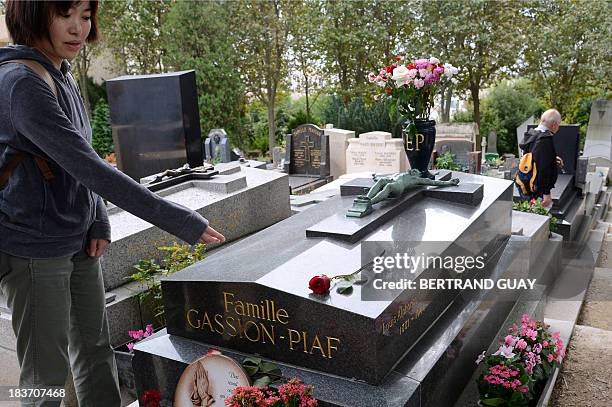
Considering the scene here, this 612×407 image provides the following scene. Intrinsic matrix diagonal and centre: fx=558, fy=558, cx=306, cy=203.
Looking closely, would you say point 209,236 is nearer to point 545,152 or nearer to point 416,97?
point 416,97

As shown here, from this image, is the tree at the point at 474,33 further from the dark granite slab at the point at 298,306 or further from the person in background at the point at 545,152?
the dark granite slab at the point at 298,306

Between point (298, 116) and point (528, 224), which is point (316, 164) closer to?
point (528, 224)

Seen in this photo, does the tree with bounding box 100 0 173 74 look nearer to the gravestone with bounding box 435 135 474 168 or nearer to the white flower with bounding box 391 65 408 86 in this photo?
the gravestone with bounding box 435 135 474 168

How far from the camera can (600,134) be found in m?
16.6

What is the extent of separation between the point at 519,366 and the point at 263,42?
63.1ft

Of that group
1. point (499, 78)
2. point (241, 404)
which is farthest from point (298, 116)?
point (241, 404)

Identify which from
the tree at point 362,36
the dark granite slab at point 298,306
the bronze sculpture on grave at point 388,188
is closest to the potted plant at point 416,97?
the bronze sculpture on grave at point 388,188

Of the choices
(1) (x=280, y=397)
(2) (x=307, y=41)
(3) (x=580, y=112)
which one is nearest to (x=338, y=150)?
(2) (x=307, y=41)

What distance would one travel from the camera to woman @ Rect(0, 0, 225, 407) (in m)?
1.86

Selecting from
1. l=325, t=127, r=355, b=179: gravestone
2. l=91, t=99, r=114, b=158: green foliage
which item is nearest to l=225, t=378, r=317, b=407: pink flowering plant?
l=325, t=127, r=355, b=179: gravestone

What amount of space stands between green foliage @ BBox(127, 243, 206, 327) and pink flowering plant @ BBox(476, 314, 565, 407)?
7.79 ft

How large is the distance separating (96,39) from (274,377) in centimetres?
169

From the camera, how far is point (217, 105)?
19453 mm

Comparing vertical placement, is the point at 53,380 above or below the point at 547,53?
below
